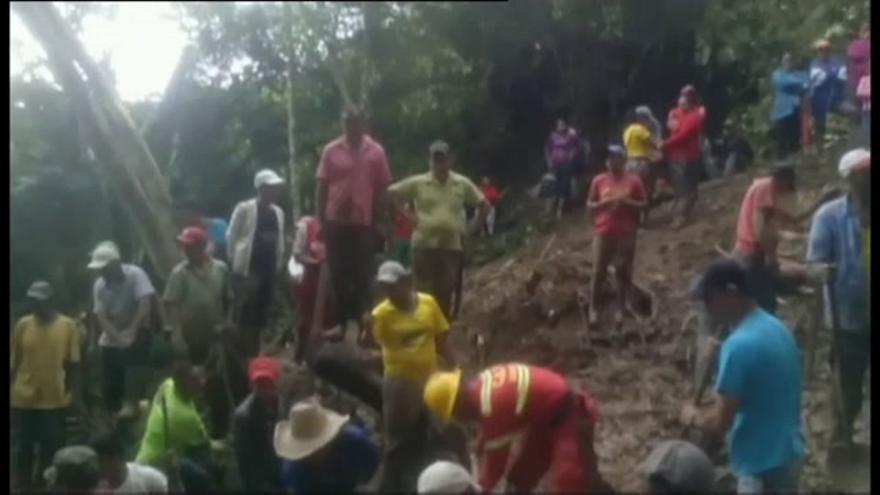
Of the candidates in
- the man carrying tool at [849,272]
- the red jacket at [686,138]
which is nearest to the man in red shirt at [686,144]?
the red jacket at [686,138]

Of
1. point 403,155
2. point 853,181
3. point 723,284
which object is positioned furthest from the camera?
point 403,155

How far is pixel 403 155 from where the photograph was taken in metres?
3.12

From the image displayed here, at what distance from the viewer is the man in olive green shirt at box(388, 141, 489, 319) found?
308cm

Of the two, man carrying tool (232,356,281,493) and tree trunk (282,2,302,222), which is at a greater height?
tree trunk (282,2,302,222)

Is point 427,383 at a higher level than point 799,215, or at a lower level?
lower

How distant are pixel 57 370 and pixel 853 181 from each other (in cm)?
155

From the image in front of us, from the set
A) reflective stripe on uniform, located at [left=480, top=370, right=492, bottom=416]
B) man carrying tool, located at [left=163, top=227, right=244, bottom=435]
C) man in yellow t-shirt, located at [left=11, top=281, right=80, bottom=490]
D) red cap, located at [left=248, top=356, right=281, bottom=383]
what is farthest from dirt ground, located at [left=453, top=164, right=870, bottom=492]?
man in yellow t-shirt, located at [left=11, top=281, right=80, bottom=490]

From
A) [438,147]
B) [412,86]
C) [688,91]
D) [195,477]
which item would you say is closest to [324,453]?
[195,477]

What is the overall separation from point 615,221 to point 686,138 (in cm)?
21

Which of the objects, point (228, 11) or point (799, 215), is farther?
point (228, 11)

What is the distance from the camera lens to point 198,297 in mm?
3211

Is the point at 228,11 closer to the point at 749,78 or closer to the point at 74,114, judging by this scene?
the point at 74,114

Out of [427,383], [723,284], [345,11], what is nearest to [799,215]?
[723,284]

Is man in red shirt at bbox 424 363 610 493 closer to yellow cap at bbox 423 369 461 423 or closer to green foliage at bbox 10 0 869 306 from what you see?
yellow cap at bbox 423 369 461 423
